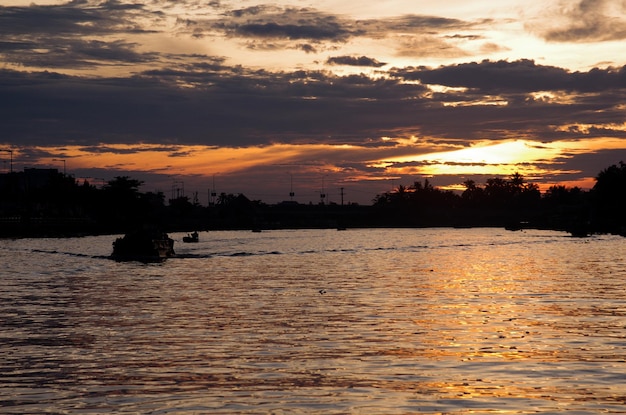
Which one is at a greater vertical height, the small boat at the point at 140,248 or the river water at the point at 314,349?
the small boat at the point at 140,248

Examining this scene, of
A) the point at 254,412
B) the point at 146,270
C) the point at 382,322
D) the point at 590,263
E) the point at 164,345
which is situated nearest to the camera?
the point at 254,412

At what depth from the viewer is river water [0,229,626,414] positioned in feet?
82.9

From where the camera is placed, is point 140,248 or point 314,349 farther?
point 140,248

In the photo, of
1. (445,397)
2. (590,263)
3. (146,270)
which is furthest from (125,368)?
(590,263)

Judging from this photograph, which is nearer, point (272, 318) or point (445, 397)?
point (445, 397)

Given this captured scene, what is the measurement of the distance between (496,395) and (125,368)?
13266 millimetres

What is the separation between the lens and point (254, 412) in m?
23.7

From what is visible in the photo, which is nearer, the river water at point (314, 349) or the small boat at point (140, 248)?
the river water at point (314, 349)

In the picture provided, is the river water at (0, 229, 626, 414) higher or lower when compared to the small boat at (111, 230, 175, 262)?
lower

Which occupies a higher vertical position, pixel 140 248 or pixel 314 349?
pixel 140 248

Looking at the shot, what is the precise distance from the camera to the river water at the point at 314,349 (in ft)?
82.9

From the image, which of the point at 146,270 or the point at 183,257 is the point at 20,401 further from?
the point at 183,257

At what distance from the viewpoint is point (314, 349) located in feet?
116

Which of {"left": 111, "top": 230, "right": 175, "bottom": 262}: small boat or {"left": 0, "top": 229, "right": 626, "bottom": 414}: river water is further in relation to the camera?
{"left": 111, "top": 230, "right": 175, "bottom": 262}: small boat
